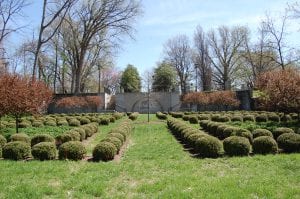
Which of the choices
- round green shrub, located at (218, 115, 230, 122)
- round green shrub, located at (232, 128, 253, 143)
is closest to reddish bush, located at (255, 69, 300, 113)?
round green shrub, located at (218, 115, 230, 122)

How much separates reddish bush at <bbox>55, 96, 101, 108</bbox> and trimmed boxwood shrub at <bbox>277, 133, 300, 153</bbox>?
1419 inches

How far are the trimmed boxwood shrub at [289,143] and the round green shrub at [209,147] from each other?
2043 mm

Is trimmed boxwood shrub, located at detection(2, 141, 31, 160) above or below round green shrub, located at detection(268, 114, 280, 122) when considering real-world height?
below

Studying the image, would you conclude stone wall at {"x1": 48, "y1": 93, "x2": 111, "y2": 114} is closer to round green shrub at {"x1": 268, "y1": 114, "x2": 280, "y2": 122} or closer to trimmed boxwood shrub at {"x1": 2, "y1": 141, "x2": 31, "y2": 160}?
round green shrub at {"x1": 268, "y1": 114, "x2": 280, "y2": 122}

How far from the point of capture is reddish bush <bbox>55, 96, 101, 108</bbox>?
47.3 meters

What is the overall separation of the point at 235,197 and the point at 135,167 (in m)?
3.90

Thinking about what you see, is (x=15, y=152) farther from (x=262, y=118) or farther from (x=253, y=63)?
(x=253, y=63)

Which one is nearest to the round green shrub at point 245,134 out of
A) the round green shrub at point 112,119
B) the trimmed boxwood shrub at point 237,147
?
the trimmed boxwood shrub at point 237,147

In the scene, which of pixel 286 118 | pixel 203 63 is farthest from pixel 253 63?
pixel 286 118

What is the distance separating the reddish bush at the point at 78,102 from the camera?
155 ft

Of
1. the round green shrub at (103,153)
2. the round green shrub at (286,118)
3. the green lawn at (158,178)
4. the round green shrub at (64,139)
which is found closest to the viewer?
the green lawn at (158,178)

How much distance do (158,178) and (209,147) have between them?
384 cm

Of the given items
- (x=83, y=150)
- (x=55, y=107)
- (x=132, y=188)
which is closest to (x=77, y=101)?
(x=55, y=107)

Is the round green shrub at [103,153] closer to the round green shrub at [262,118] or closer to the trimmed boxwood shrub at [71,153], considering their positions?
the trimmed boxwood shrub at [71,153]
